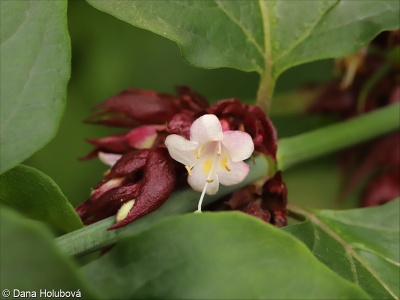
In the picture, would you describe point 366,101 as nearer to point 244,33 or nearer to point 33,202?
point 244,33

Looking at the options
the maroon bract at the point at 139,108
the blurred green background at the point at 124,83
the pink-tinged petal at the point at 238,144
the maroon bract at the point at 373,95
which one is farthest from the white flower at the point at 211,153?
the blurred green background at the point at 124,83

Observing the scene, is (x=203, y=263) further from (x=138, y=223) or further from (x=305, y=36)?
(x=305, y=36)

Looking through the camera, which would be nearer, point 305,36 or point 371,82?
point 305,36

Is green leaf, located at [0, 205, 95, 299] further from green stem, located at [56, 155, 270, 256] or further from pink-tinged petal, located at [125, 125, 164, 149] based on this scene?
pink-tinged petal, located at [125, 125, 164, 149]

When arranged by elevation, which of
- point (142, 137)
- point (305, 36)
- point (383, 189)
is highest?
point (305, 36)

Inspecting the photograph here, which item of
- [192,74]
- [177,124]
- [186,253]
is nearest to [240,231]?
[186,253]

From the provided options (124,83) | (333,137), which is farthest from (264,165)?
(124,83)

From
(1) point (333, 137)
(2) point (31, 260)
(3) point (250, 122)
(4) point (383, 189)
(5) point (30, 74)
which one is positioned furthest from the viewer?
(4) point (383, 189)

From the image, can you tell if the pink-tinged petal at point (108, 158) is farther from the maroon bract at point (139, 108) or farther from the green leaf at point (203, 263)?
the green leaf at point (203, 263)
